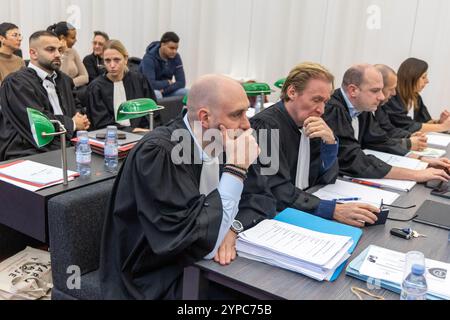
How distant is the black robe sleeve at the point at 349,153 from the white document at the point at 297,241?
0.92 m

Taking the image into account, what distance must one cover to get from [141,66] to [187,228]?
15.2 ft

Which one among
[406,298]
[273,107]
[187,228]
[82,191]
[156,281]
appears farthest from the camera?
[273,107]

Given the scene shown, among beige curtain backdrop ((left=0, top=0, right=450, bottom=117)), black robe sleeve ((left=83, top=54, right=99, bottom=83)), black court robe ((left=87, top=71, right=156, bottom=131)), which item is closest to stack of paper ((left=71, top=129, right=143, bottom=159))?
black court robe ((left=87, top=71, right=156, bottom=131))

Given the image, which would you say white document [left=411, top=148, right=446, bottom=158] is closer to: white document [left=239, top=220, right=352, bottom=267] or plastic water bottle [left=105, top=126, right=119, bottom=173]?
white document [left=239, top=220, right=352, bottom=267]

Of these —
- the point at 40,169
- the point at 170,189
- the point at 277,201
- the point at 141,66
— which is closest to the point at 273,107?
the point at 277,201

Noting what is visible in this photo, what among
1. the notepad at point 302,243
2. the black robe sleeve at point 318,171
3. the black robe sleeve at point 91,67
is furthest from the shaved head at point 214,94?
the black robe sleeve at point 91,67

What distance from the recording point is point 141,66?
581 centimetres

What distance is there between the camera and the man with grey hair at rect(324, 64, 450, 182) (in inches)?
95.1

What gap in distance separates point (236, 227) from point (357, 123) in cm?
168

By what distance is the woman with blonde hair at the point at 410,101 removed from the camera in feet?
12.8

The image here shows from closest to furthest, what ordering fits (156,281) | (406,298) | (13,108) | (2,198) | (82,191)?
(406,298), (156,281), (82,191), (2,198), (13,108)

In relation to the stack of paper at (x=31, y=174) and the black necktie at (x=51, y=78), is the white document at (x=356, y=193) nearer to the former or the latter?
the stack of paper at (x=31, y=174)

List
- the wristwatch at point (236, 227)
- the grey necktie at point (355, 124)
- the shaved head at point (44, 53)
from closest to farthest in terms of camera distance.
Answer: the wristwatch at point (236, 227) → the grey necktie at point (355, 124) → the shaved head at point (44, 53)
